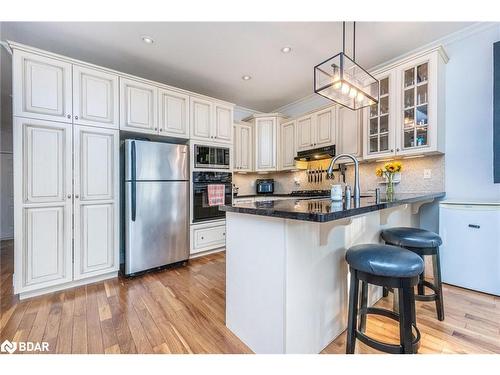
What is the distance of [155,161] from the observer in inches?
101

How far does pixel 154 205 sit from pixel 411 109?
3.07 metres

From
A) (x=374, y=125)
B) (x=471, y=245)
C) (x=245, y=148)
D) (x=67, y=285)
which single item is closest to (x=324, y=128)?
(x=374, y=125)

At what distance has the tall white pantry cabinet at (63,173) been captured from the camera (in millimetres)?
1947

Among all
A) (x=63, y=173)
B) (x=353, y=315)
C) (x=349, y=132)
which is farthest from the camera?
(x=349, y=132)

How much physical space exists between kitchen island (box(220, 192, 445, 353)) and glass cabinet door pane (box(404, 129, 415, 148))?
1.22m

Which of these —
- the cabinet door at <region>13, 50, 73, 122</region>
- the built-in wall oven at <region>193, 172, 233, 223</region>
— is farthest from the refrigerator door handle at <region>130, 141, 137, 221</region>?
the built-in wall oven at <region>193, 172, 233, 223</region>

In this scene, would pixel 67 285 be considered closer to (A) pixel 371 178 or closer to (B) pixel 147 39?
(B) pixel 147 39

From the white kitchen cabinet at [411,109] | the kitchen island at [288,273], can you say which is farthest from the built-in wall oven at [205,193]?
the white kitchen cabinet at [411,109]

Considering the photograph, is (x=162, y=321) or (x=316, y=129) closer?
(x=162, y=321)

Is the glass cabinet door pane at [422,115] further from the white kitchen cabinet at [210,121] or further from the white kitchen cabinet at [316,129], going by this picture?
the white kitchen cabinet at [210,121]

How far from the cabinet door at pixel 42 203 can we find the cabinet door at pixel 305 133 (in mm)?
3099

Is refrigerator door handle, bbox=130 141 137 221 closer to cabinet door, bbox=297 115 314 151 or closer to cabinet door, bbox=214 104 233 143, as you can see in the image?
cabinet door, bbox=214 104 233 143

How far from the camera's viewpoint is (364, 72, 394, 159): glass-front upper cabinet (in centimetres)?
254
